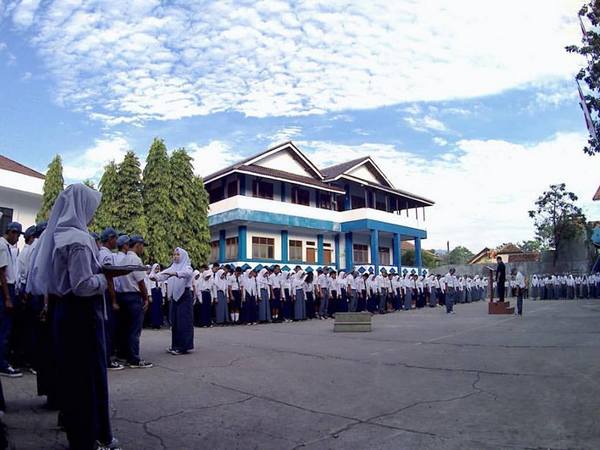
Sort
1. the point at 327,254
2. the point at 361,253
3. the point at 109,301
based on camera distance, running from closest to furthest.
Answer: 1. the point at 109,301
2. the point at 327,254
3. the point at 361,253

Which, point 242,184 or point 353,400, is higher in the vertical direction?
point 242,184

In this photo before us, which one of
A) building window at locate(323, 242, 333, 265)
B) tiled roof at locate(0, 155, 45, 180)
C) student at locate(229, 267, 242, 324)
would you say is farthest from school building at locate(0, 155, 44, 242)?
building window at locate(323, 242, 333, 265)

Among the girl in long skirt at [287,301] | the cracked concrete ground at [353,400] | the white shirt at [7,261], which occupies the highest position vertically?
the white shirt at [7,261]

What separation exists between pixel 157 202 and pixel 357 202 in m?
17.1

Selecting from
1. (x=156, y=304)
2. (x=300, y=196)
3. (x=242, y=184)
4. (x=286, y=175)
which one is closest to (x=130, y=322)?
(x=156, y=304)

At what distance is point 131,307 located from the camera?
7227 millimetres

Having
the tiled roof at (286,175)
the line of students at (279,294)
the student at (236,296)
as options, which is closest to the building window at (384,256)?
the tiled roof at (286,175)

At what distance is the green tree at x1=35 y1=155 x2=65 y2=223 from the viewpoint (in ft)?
69.7

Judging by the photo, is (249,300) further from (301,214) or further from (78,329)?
(301,214)

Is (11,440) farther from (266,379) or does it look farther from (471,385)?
(471,385)

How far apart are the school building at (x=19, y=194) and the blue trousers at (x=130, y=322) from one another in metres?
14.6

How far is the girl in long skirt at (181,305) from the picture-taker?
27.0 ft

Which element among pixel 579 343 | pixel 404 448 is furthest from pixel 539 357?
pixel 404 448

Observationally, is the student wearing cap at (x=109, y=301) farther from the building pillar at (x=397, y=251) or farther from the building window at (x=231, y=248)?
the building pillar at (x=397, y=251)
